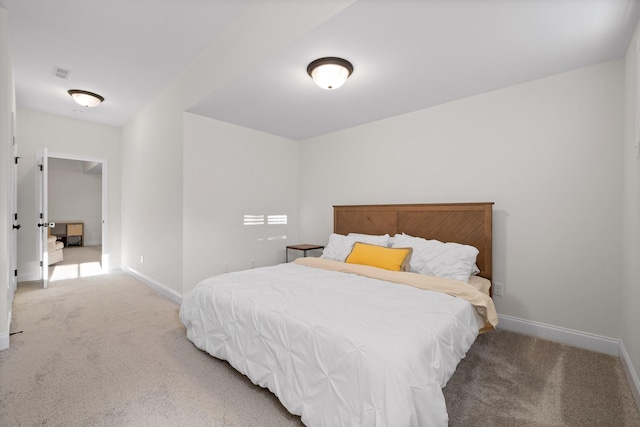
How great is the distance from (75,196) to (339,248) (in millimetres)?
9652

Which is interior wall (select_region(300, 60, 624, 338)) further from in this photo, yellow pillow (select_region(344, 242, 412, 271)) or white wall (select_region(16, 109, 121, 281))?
white wall (select_region(16, 109, 121, 281))

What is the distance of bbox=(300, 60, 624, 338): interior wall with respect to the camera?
2.39m

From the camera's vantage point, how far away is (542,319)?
8.77 feet

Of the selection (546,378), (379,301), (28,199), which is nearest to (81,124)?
(28,199)

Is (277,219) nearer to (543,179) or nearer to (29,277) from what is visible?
(543,179)

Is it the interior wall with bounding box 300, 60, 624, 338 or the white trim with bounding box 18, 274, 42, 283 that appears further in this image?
the white trim with bounding box 18, 274, 42, 283

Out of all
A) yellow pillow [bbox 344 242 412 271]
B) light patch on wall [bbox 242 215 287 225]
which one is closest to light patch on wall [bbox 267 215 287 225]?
light patch on wall [bbox 242 215 287 225]

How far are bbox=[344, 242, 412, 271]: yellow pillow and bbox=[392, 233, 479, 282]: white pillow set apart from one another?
0.11m

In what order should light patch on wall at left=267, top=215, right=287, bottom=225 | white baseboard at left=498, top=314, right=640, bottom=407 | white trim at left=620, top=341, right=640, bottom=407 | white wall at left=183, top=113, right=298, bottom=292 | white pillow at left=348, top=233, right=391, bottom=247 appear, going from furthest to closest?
light patch on wall at left=267, top=215, right=287, bottom=225
white wall at left=183, top=113, right=298, bottom=292
white pillow at left=348, top=233, right=391, bottom=247
white baseboard at left=498, top=314, right=640, bottom=407
white trim at left=620, top=341, right=640, bottom=407

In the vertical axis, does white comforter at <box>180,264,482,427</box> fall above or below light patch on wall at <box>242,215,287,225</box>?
below

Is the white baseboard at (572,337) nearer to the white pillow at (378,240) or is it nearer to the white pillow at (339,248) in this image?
the white pillow at (378,240)

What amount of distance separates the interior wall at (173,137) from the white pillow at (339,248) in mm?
1740

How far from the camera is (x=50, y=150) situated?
4.87 metres

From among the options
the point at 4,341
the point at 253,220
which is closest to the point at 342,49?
the point at 253,220
